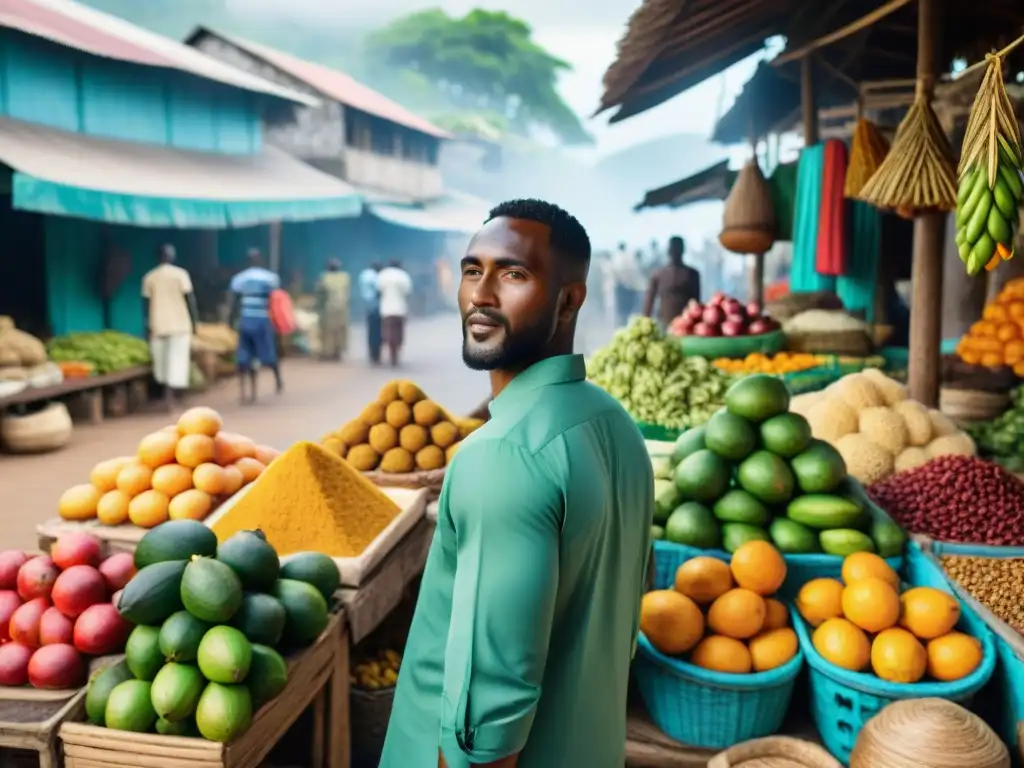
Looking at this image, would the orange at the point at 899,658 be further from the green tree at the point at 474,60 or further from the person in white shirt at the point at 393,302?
the green tree at the point at 474,60

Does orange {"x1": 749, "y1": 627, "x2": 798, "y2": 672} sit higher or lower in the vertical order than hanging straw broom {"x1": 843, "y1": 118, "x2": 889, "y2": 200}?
lower

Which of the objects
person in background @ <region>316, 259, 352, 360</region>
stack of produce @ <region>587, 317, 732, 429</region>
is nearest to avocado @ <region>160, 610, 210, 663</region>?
stack of produce @ <region>587, 317, 732, 429</region>

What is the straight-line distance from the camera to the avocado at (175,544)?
7.89 ft

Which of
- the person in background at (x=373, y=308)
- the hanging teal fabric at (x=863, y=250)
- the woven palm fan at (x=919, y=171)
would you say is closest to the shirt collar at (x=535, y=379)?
the woven palm fan at (x=919, y=171)

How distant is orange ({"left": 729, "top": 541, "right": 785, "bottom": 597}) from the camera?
8.88 feet

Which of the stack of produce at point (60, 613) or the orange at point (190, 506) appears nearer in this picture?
the stack of produce at point (60, 613)

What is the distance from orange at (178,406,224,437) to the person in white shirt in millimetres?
9608

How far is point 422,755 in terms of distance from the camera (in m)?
1.54

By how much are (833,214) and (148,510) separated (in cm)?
490

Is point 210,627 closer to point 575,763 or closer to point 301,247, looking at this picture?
point 575,763

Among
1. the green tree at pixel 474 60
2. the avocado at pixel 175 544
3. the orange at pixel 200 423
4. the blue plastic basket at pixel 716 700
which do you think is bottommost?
the blue plastic basket at pixel 716 700

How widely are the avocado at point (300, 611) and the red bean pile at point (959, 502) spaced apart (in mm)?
2095

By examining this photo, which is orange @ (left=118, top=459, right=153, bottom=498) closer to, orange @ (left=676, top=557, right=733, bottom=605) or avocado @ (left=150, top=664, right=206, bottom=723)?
avocado @ (left=150, top=664, right=206, bottom=723)

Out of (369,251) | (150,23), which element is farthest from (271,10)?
(369,251)
